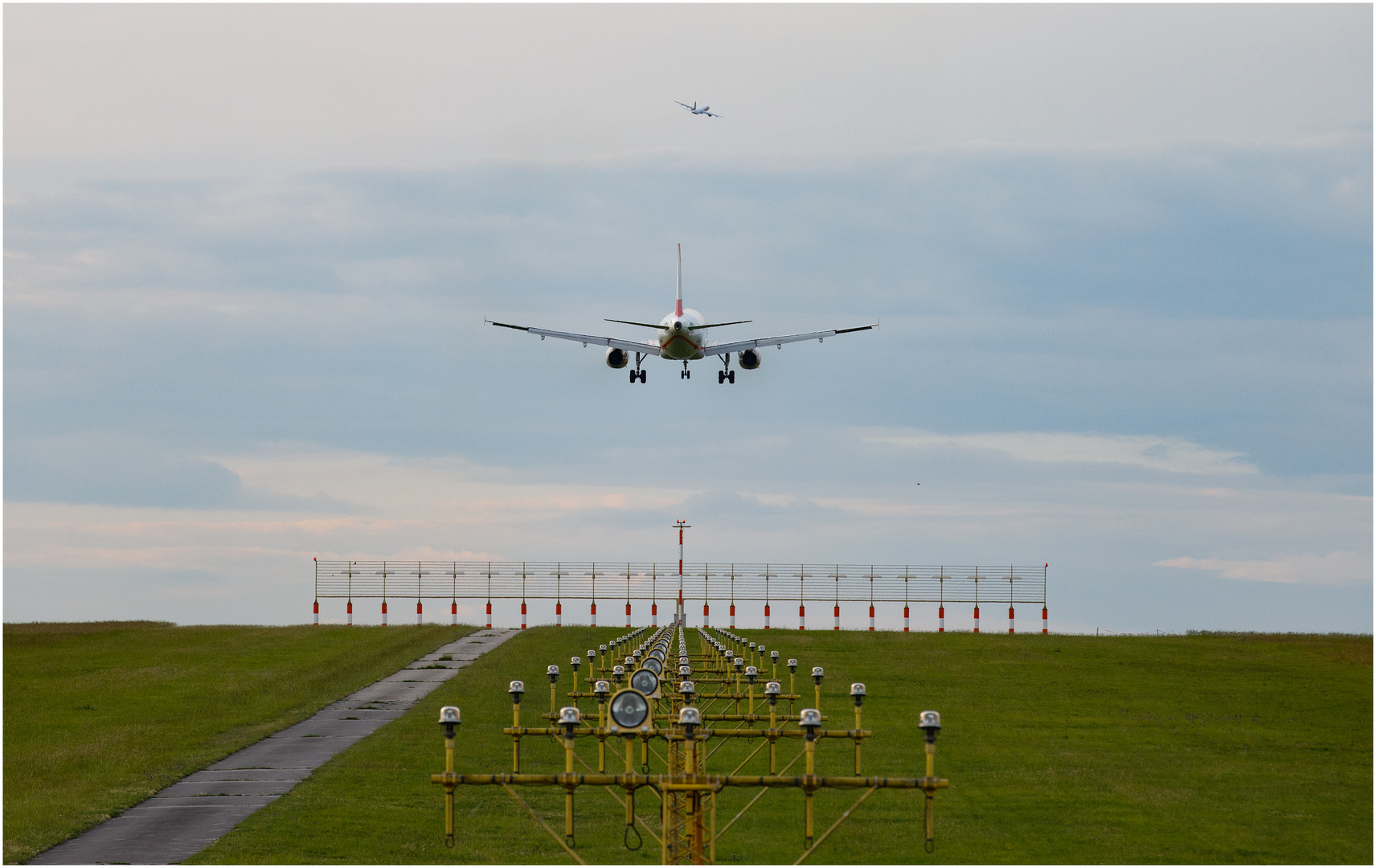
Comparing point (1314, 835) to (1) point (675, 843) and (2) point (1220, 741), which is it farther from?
(1) point (675, 843)

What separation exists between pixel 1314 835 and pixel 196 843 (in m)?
25.6

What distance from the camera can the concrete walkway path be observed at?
30500mm

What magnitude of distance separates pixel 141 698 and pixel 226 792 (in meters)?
24.6

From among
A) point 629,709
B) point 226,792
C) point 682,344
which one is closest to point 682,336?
point 682,344

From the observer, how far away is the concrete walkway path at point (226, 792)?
30500mm

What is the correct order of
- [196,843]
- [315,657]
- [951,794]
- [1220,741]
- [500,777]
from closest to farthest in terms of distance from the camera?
[500,777], [196,843], [951,794], [1220,741], [315,657]

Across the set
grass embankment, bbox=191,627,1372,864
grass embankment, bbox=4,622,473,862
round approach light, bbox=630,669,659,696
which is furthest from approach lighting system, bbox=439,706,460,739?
grass embankment, bbox=4,622,473,862

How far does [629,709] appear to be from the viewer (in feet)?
67.7

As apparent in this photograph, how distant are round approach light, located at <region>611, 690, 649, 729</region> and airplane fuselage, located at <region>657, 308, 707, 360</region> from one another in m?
53.4

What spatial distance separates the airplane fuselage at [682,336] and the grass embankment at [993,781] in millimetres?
18379

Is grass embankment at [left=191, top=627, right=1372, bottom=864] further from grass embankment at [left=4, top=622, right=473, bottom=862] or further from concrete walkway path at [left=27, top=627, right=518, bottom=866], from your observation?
grass embankment at [left=4, top=622, right=473, bottom=862]

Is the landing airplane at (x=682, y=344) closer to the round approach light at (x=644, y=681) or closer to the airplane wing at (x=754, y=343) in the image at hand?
the airplane wing at (x=754, y=343)

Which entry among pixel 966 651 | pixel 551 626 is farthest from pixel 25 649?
pixel 966 651

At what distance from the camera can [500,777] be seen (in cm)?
1962
